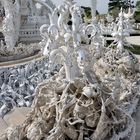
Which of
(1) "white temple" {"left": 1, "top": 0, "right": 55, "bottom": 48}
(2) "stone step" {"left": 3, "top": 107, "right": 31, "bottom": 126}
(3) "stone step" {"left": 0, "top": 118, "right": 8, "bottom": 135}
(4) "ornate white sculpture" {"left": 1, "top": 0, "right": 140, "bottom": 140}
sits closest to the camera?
(4) "ornate white sculpture" {"left": 1, "top": 0, "right": 140, "bottom": 140}

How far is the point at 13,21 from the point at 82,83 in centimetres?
1056

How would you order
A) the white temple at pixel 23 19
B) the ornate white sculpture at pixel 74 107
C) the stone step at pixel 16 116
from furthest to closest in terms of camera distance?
the white temple at pixel 23 19
the stone step at pixel 16 116
the ornate white sculpture at pixel 74 107

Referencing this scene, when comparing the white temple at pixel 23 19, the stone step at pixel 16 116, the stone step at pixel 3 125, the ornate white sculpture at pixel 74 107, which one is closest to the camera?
the ornate white sculpture at pixel 74 107

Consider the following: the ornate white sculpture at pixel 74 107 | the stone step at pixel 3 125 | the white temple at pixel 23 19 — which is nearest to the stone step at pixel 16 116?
the stone step at pixel 3 125

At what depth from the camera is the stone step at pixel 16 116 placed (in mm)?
6635

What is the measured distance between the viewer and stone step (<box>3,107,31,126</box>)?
6.63 metres

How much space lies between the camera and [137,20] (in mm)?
36875

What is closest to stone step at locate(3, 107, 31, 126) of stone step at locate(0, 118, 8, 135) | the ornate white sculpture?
stone step at locate(0, 118, 8, 135)

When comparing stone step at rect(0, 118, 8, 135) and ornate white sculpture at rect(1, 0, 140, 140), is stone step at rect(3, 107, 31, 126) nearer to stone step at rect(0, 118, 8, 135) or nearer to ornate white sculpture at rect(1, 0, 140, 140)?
stone step at rect(0, 118, 8, 135)

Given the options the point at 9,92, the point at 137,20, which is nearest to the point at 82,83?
the point at 9,92

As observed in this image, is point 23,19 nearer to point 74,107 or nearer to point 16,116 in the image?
point 16,116

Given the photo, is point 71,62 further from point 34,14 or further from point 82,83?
point 34,14

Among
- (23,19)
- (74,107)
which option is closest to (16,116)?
(74,107)

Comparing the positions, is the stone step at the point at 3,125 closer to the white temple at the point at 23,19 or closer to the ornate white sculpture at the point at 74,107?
the ornate white sculpture at the point at 74,107
